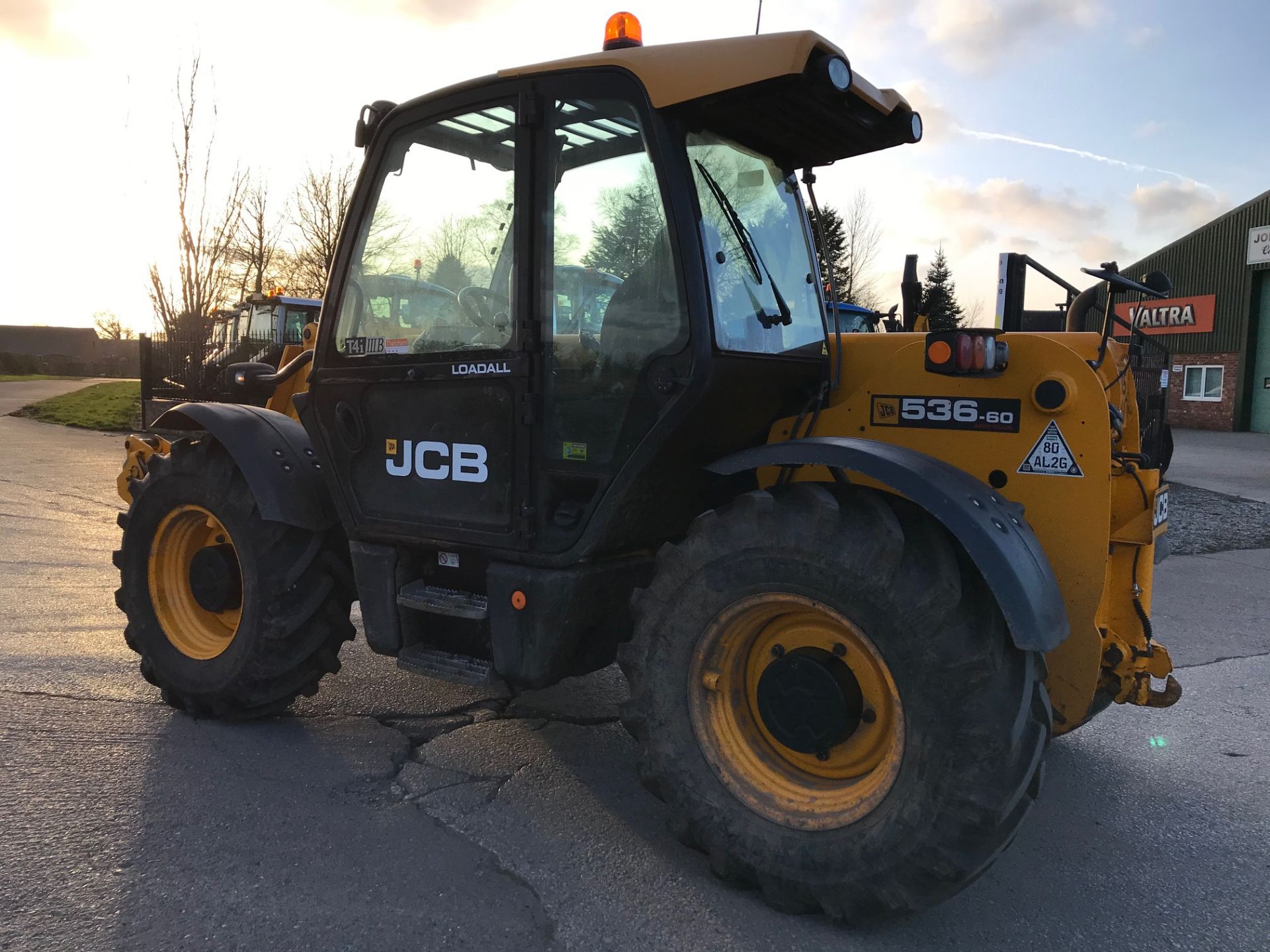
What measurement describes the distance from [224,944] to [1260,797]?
3492mm

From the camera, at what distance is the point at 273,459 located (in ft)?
12.4

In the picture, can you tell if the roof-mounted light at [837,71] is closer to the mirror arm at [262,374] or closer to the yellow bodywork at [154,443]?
the mirror arm at [262,374]

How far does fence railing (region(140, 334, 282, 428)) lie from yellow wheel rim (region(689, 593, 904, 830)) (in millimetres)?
13456

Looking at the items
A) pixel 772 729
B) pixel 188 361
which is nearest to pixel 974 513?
pixel 772 729

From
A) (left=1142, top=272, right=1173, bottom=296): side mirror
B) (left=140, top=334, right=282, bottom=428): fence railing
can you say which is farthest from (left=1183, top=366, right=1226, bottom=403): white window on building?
(left=1142, top=272, right=1173, bottom=296): side mirror

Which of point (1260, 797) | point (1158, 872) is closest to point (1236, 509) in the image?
point (1260, 797)

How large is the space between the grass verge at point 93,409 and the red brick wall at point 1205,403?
2768 cm

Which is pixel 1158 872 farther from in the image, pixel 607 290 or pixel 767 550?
pixel 607 290

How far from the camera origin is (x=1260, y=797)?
11.5ft

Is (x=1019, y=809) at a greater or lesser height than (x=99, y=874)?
greater

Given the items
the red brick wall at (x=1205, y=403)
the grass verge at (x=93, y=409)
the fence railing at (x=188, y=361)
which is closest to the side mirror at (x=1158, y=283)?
the fence railing at (x=188, y=361)

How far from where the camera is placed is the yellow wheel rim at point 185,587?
13.3 ft

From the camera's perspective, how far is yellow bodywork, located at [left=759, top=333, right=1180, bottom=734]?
2.78 m

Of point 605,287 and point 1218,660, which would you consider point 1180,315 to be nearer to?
point 1218,660
